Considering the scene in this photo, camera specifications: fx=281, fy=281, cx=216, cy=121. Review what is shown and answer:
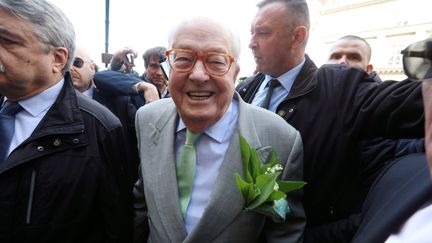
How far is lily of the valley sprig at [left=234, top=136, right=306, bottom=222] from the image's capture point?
122 cm

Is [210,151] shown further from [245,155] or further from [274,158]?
[274,158]

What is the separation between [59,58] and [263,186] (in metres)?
Result: 1.28

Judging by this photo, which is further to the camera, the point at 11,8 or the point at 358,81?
the point at 358,81

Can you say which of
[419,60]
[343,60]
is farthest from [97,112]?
[343,60]

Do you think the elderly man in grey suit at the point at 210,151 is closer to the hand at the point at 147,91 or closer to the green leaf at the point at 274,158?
the green leaf at the point at 274,158

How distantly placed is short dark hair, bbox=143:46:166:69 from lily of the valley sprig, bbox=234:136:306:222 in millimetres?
2658

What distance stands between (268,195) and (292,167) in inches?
13.4

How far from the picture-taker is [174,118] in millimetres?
1689

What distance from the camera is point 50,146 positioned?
4.59 ft

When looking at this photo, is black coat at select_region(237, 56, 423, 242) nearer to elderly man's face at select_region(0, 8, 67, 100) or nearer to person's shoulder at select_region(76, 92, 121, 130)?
person's shoulder at select_region(76, 92, 121, 130)

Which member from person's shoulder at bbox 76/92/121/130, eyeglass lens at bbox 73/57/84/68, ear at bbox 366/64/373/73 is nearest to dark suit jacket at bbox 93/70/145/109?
eyeglass lens at bbox 73/57/84/68

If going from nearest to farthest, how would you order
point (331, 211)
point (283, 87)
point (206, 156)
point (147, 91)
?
point (206, 156), point (331, 211), point (283, 87), point (147, 91)

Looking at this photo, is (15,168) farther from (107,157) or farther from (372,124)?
Answer: (372,124)

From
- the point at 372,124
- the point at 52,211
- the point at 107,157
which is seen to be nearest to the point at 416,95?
the point at 372,124
